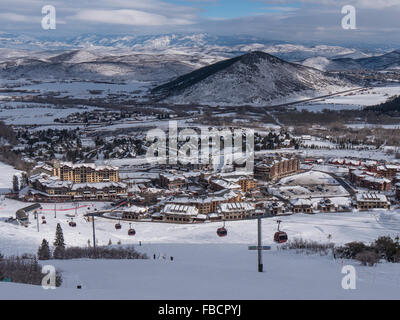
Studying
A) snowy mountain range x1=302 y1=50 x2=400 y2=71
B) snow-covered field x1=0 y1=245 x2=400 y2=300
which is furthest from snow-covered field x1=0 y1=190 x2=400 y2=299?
snowy mountain range x1=302 y1=50 x2=400 y2=71


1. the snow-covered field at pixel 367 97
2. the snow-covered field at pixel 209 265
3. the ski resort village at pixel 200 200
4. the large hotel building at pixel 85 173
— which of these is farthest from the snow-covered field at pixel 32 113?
the snow-covered field at pixel 367 97

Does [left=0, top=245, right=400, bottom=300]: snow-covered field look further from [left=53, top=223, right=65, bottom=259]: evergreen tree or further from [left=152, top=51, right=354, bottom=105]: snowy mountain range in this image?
[left=152, top=51, right=354, bottom=105]: snowy mountain range

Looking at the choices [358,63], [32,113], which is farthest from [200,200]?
[358,63]

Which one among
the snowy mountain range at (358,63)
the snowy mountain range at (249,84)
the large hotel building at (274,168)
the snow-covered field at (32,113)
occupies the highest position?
the snowy mountain range at (358,63)

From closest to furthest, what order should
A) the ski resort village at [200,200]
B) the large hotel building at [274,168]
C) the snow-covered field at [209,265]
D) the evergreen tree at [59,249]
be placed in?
the snow-covered field at [209,265], the ski resort village at [200,200], the evergreen tree at [59,249], the large hotel building at [274,168]

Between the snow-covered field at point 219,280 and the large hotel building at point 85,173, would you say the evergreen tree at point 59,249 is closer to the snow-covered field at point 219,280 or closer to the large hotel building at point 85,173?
the snow-covered field at point 219,280

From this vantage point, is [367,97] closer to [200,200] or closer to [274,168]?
[274,168]
